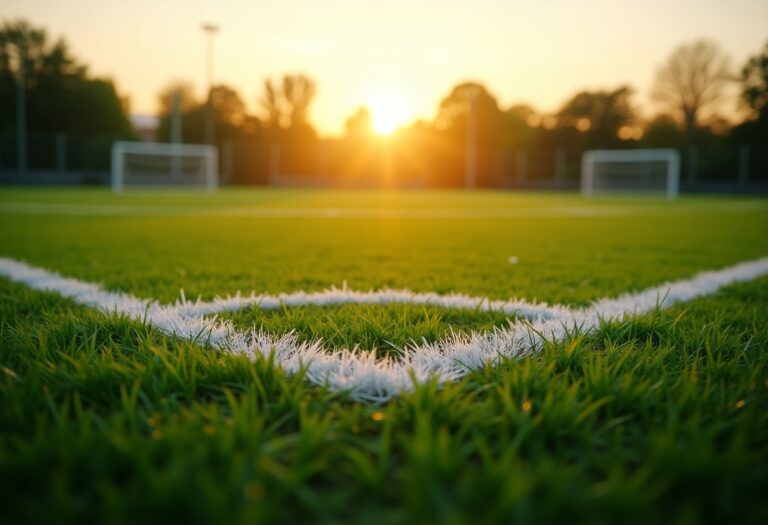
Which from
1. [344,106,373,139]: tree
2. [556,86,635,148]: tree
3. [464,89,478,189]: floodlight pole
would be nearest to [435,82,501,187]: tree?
[464,89,478,189]: floodlight pole

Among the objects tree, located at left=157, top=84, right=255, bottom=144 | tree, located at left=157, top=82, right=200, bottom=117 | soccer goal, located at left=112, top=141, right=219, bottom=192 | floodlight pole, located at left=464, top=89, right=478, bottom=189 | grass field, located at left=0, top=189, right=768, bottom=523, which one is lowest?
grass field, located at left=0, top=189, right=768, bottom=523

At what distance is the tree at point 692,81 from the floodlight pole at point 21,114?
3854cm

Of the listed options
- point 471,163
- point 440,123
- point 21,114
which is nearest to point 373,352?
point 21,114

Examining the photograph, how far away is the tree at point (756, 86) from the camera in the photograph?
1313 inches

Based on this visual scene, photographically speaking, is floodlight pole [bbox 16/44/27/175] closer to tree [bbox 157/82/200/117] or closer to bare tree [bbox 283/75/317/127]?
tree [bbox 157/82/200/117]

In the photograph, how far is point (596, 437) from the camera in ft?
3.49

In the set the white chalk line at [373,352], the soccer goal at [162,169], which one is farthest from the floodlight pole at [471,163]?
the white chalk line at [373,352]

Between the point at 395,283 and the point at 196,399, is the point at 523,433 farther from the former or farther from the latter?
the point at 395,283

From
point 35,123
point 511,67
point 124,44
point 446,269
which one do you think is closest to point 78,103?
point 35,123

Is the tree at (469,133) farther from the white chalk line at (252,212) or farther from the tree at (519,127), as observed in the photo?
the white chalk line at (252,212)

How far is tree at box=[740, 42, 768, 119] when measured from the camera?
3335 centimetres

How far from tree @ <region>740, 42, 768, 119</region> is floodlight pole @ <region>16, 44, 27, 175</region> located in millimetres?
42420

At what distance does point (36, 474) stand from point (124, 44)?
108 ft

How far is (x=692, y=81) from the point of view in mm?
36062
